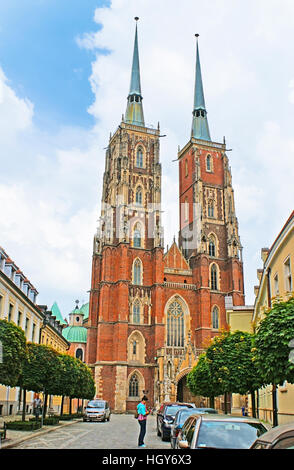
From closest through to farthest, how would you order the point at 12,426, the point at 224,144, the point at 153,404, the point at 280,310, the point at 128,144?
the point at 280,310 → the point at 12,426 → the point at 153,404 → the point at 128,144 → the point at 224,144

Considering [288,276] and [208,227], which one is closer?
[288,276]

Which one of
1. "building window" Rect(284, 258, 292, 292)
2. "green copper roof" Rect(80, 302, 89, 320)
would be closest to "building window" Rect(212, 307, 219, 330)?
"building window" Rect(284, 258, 292, 292)

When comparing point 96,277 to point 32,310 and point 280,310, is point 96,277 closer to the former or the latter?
point 32,310

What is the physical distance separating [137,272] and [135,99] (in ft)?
96.3

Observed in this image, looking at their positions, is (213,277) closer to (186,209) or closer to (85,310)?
(186,209)

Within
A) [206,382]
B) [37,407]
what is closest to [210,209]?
[206,382]

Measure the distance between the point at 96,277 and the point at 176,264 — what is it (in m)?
10.8

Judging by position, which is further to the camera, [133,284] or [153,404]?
[133,284]

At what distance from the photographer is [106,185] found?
67000 mm

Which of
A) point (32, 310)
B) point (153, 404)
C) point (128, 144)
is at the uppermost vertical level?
point (128, 144)

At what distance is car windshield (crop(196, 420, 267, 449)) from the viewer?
7.09 metres

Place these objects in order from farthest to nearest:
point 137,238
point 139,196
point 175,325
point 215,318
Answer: point 139,196
point 137,238
point 215,318
point 175,325

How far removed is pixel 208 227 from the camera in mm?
63469

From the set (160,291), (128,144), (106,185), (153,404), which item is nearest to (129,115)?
(128,144)
